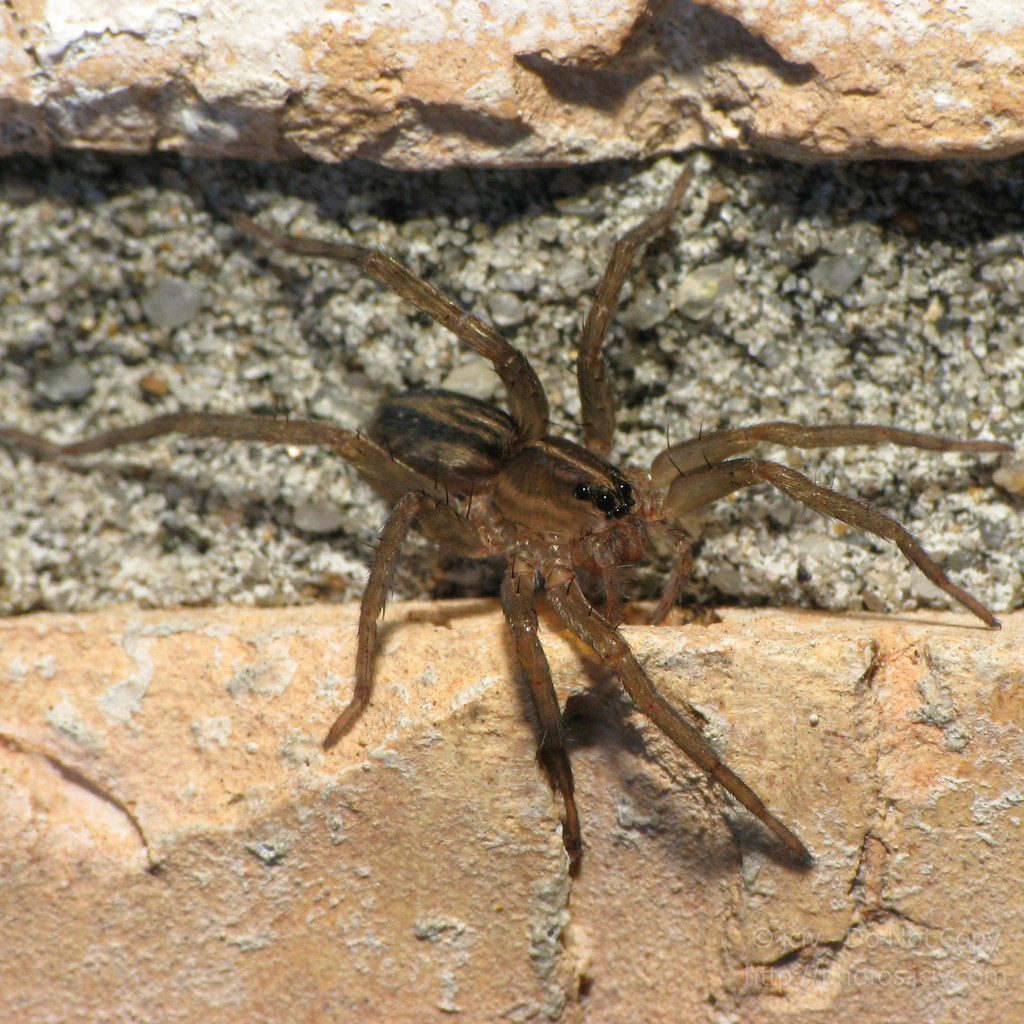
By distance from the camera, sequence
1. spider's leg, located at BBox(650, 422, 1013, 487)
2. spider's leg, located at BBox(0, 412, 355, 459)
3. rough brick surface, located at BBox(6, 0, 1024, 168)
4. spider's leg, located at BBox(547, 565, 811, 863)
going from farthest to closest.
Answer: spider's leg, located at BBox(0, 412, 355, 459)
spider's leg, located at BBox(650, 422, 1013, 487)
rough brick surface, located at BBox(6, 0, 1024, 168)
spider's leg, located at BBox(547, 565, 811, 863)

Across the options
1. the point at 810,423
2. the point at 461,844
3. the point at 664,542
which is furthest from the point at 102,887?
the point at 810,423

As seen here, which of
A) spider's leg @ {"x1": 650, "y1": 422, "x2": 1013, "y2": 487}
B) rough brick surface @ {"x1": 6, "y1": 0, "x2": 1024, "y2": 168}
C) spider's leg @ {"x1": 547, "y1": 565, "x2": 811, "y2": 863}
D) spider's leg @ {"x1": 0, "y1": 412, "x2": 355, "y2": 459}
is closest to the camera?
spider's leg @ {"x1": 547, "y1": 565, "x2": 811, "y2": 863}

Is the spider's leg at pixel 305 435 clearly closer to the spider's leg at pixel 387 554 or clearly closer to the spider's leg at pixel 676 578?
the spider's leg at pixel 387 554

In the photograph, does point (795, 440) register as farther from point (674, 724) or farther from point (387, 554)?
point (387, 554)

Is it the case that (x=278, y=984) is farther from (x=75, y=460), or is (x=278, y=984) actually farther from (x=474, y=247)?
(x=474, y=247)

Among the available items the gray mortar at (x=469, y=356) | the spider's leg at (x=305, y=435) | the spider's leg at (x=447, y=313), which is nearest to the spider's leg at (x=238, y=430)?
the spider's leg at (x=305, y=435)

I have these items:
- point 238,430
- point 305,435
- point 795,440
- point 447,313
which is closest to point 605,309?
point 447,313

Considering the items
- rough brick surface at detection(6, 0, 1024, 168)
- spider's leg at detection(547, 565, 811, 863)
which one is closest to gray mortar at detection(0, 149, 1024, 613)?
rough brick surface at detection(6, 0, 1024, 168)

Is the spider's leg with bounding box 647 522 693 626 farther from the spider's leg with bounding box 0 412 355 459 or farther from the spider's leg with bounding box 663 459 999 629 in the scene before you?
the spider's leg with bounding box 0 412 355 459
